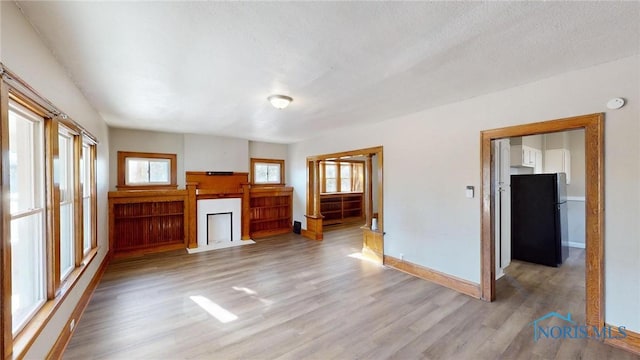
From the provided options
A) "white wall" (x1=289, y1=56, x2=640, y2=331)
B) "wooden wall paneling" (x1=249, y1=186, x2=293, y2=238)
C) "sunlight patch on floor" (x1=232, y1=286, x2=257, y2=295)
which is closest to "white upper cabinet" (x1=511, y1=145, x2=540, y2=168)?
"white wall" (x1=289, y1=56, x2=640, y2=331)

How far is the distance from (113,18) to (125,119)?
3.26 m

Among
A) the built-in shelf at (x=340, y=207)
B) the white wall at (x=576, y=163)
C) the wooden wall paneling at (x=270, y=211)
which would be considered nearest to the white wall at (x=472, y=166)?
the wooden wall paneling at (x=270, y=211)

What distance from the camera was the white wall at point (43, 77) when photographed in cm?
134

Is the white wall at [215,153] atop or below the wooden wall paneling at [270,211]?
atop

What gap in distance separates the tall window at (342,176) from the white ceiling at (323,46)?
5.14 meters

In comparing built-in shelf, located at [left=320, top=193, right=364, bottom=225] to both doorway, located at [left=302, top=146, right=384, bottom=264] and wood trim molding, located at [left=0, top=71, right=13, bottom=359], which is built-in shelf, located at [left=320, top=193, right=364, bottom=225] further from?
wood trim molding, located at [left=0, top=71, right=13, bottom=359]

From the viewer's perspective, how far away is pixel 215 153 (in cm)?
586

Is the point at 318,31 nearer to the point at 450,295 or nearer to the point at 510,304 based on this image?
the point at 450,295

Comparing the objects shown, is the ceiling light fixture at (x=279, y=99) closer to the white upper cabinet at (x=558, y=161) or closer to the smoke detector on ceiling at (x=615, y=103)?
the smoke detector on ceiling at (x=615, y=103)

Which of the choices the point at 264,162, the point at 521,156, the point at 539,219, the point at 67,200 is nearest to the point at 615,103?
the point at 539,219

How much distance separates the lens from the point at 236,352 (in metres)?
2.07

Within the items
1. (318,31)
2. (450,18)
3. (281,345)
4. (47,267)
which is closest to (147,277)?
(47,267)

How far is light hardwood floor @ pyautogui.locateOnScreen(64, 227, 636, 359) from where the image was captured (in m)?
2.10

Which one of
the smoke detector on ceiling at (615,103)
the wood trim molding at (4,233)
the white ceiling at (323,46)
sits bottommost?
the wood trim molding at (4,233)
